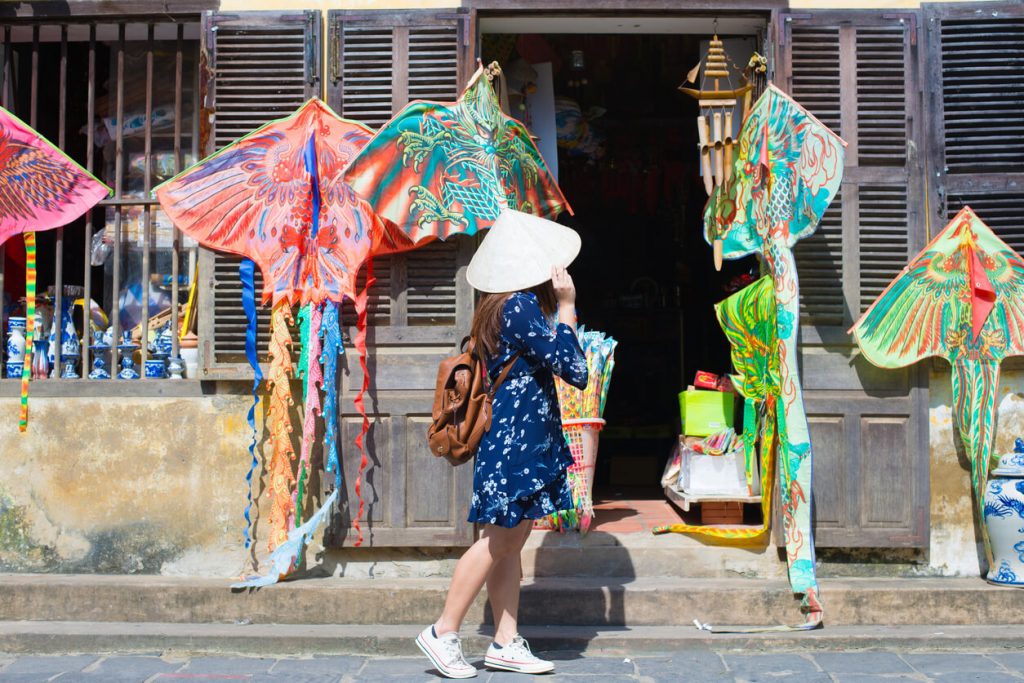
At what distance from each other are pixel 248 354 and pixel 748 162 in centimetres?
283

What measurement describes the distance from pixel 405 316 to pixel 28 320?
2.10 m

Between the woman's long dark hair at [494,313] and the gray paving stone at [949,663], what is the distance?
235cm

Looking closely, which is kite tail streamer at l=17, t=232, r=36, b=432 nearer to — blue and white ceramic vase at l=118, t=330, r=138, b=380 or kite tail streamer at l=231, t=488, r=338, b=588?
blue and white ceramic vase at l=118, t=330, r=138, b=380

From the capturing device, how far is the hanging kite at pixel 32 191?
579cm

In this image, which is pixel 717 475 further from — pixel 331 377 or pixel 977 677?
pixel 331 377

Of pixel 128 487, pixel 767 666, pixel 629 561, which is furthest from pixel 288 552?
pixel 767 666

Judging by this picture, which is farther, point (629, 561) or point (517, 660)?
point (629, 561)

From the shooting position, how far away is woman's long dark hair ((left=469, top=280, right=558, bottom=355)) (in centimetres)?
455

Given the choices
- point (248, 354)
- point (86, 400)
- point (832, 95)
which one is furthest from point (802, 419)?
point (86, 400)

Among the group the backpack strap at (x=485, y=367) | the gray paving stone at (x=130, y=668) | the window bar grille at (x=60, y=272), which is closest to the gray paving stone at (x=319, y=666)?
the gray paving stone at (x=130, y=668)

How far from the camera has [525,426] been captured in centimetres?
449

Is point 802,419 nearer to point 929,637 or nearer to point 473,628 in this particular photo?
point 929,637

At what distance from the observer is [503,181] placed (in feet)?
18.4

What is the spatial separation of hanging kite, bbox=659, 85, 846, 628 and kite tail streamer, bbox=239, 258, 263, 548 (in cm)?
271
